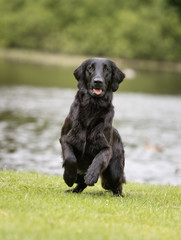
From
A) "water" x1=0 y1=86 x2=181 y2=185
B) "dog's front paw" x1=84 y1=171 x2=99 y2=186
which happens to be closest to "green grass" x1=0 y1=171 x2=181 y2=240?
"dog's front paw" x1=84 y1=171 x2=99 y2=186

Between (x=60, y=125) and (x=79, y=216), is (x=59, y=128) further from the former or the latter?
(x=79, y=216)

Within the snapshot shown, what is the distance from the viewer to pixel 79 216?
5215 mm

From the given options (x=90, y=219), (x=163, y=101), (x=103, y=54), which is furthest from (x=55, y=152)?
(x=103, y=54)

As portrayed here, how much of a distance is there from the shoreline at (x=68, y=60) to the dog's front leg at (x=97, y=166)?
80.6 meters

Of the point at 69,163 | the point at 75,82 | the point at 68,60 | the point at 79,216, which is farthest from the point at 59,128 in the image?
the point at 68,60

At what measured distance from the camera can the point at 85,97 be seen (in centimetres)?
677

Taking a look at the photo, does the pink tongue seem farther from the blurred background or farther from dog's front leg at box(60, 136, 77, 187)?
the blurred background

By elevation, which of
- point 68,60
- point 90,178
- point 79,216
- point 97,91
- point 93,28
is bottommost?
point 79,216

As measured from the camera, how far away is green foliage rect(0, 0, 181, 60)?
351 ft

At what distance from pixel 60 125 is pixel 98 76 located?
16.9 m

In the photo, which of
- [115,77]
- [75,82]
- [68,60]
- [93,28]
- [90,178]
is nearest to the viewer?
[90,178]

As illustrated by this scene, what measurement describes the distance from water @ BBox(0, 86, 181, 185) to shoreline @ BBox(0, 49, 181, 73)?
50.8 meters

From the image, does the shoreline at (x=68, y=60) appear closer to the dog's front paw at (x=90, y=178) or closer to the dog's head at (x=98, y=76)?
the dog's head at (x=98, y=76)

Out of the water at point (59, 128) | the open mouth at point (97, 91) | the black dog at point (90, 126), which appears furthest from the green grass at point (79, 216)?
the water at point (59, 128)
